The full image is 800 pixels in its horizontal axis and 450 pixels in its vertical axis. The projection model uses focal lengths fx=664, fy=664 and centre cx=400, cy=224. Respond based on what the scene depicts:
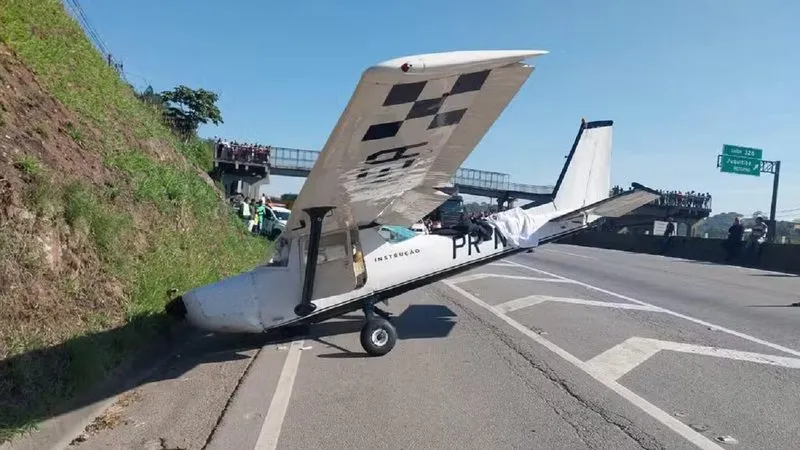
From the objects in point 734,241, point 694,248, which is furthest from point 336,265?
point 694,248

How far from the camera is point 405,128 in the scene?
550cm

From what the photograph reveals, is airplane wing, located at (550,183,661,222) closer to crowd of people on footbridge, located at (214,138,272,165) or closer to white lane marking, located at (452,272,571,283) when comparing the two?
white lane marking, located at (452,272,571,283)

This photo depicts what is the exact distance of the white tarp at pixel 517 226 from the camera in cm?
1005

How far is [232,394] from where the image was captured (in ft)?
21.3

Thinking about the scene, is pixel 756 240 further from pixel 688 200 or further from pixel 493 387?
pixel 688 200

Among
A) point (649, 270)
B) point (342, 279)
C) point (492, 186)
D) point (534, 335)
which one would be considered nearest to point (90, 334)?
point (342, 279)

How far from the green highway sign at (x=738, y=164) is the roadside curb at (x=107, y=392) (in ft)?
142

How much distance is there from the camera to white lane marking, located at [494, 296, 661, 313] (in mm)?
12031

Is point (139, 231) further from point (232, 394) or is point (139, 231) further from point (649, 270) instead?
point (649, 270)

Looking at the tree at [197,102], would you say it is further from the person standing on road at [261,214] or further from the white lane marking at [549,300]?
the white lane marking at [549,300]

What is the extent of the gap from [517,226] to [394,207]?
85.1 inches

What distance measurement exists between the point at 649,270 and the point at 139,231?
16.9m

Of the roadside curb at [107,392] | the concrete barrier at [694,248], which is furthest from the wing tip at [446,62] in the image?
the concrete barrier at [694,248]

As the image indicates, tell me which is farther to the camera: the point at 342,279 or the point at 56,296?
the point at 342,279
